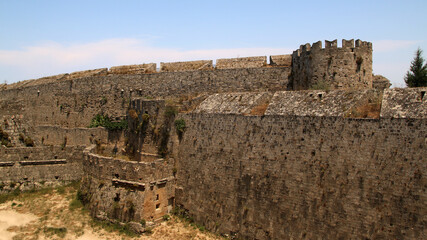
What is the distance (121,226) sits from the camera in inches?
622

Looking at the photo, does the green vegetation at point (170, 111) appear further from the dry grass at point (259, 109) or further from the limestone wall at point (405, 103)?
the limestone wall at point (405, 103)

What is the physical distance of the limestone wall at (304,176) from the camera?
33.8 ft

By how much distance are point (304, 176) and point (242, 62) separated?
34.8 ft

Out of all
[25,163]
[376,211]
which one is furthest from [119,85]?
[376,211]

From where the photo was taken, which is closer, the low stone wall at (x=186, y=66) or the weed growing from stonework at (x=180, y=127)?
the weed growing from stonework at (x=180, y=127)

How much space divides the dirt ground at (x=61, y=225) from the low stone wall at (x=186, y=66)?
31.5ft

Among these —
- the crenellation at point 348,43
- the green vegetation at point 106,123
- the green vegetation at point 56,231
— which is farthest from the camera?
the green vegetation at point 106,123

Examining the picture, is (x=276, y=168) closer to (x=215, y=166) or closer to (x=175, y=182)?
(x=215, y=166)

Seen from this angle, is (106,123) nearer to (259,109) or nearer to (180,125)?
(180,125)

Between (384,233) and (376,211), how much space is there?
24.6 inches

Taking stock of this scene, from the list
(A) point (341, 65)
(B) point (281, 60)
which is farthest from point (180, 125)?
(A) point (341, 65)

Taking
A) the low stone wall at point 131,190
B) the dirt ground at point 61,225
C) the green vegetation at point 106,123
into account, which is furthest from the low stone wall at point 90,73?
the low stone wall at point 131,190

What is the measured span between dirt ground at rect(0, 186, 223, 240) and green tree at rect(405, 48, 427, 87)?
45.4ft

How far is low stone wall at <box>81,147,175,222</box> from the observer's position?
624 inches
